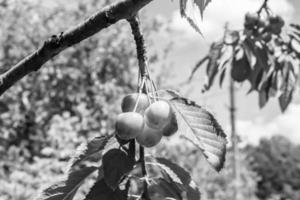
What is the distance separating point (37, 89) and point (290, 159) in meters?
39.5

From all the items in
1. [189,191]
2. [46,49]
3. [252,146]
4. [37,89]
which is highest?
[252,146]

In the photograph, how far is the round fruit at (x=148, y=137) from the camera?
0.90 meters

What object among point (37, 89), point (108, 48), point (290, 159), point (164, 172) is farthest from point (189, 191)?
point (290, 159)

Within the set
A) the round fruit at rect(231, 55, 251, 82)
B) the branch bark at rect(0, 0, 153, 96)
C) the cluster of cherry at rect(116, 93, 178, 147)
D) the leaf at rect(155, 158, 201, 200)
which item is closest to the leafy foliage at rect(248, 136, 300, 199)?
the round fruit at rect(231, 55, 251, 82)

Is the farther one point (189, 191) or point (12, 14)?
point (12, 14)

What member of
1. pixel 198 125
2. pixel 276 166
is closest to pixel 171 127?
pixel 198 125

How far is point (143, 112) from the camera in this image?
94 centimetres

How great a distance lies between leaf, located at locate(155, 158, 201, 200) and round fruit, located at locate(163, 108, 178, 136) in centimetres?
8

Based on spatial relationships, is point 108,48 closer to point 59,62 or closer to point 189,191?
point 59,62

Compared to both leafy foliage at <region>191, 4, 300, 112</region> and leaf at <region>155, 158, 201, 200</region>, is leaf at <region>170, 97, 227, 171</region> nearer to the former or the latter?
leaf at <region>155, 158, 201, 200</region>

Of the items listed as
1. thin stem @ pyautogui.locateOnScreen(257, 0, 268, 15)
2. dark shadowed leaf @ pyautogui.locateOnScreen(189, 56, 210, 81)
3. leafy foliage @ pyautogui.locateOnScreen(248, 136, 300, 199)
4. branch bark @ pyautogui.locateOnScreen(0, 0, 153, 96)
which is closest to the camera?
branch bark @ pyautogui.locateOnScreen(0, 0, 153, 96)

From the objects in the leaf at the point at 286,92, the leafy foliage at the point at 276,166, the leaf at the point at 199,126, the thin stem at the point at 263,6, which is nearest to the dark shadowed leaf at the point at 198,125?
the leaf at the point at 199,126

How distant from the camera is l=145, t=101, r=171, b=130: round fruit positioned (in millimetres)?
859

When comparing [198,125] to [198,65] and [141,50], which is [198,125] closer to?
[141,50]
